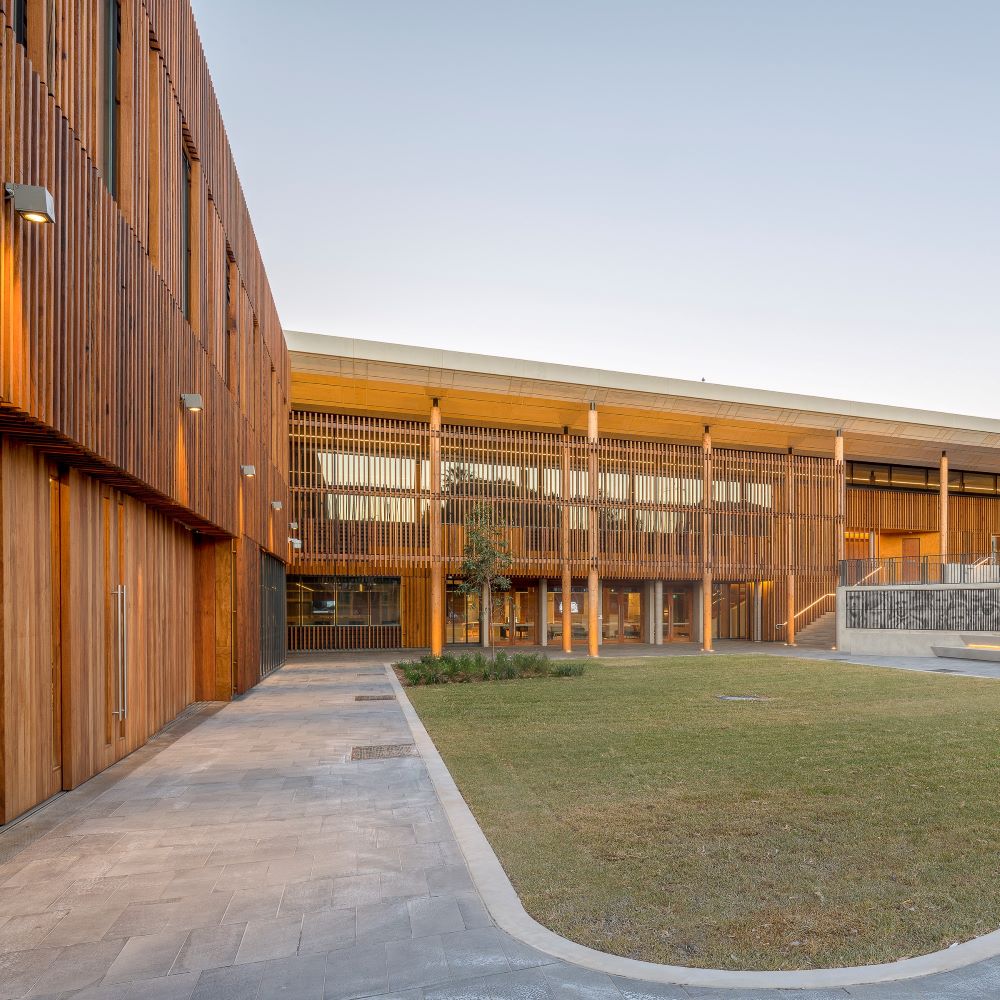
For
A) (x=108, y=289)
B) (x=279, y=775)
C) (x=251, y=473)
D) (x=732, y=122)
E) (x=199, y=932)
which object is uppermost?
(x=732, y=122)

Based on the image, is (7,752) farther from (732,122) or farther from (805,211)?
(805,211)

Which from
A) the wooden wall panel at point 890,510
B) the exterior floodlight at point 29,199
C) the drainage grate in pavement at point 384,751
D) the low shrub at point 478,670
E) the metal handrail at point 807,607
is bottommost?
the metal handrail at point 807,607

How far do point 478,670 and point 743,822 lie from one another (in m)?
11.9

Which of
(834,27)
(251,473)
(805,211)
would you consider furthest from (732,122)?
(251,473)

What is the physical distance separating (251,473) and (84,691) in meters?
6.70

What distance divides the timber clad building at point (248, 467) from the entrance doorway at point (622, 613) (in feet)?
0.46

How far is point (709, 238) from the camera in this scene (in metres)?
28.4

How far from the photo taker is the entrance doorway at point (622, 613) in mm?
31594

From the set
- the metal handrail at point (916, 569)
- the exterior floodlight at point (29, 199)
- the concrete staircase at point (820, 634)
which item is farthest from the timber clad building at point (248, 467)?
the concrete staircase at point (820, 634)

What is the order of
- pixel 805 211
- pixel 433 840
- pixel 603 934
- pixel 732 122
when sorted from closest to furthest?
pixel 603 934
pixel 433 840
pixel 732 122
pixel 805 211

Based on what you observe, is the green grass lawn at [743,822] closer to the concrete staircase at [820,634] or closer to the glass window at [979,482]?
the concrete staircase at [820,634]

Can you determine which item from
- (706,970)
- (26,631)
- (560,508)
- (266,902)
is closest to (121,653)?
(26,631)

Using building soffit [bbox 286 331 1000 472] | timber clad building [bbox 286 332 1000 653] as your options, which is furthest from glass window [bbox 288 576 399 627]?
building soffit [bbox 286 331 1000 472]

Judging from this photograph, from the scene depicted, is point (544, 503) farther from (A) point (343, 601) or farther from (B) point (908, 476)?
(B) point (908, 476)
